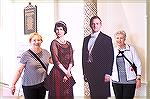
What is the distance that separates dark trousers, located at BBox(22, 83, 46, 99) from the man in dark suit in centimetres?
25

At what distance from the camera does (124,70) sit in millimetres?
1220

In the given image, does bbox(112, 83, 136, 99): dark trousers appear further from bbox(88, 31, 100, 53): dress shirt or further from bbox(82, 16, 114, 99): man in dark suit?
bbox(88, 31, 100, 53): dress shirt

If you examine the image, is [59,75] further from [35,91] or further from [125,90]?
[125,90]

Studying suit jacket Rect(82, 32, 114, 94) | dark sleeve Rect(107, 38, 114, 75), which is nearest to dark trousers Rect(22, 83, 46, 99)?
suit jacket Rect(82, 32, 114, 94)

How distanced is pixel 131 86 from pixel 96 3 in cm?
49

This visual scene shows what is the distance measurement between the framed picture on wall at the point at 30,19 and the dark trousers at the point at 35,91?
0.31 metres

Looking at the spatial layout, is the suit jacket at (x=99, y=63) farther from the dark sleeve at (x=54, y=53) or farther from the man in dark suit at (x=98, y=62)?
the dark sleeve at (x=54, y=53)

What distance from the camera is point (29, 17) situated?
1249mm

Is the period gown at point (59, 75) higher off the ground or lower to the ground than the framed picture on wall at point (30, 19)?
lower

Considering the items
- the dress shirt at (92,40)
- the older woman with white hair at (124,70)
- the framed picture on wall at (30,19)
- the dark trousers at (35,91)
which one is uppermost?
the framed picture on wall at (30,19)

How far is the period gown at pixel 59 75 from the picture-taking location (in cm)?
125

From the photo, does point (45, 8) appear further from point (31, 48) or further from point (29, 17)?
point (31, 48)

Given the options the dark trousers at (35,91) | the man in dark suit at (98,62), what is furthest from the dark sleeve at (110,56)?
the dark trousers at (35,91)

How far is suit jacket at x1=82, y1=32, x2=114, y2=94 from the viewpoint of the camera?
1231 mm
